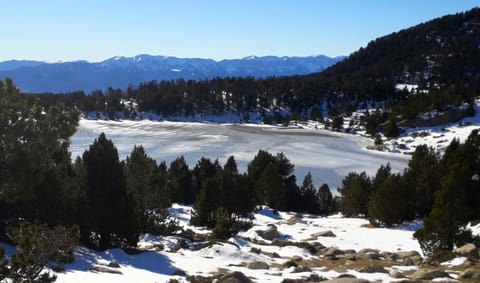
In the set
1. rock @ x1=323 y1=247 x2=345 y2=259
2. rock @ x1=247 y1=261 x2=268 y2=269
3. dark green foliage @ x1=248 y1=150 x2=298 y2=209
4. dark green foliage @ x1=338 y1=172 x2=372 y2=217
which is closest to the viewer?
rock @ x1=247 y1=261 x2=268 y2=269

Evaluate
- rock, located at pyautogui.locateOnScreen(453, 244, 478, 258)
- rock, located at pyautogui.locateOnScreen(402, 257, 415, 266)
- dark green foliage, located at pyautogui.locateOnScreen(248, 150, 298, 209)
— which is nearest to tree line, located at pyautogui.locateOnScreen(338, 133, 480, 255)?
rock, located at pyautogui.locateOnScreen(453, 244, 478, 258)

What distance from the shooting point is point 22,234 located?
9406 mm

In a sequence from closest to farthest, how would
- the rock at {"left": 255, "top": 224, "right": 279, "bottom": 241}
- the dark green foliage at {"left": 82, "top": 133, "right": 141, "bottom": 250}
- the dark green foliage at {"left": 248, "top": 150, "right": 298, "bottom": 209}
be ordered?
the dark green foliage at {"left": 82, "top": 133, "right": 141, "bottom": 250} → the rock at {"left": 255, "top": 224, "right": 279, "bottom": 241} → the dark green foliage at {"left": 248, "top": 150, "right": 298, "bottom": 209}

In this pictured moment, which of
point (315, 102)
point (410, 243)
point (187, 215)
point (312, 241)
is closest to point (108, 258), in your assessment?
point (312, 241)

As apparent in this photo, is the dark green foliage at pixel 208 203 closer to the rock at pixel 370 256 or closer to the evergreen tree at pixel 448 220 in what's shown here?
the rock at pixel 370 256

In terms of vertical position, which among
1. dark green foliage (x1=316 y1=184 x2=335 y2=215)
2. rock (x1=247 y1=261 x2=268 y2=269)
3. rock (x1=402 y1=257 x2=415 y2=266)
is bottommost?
dark green foliage (x1=316 y1=184 x2=335 y2=215)

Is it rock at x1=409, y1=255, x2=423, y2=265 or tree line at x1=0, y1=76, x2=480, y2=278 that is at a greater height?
tree line at x1=0, y1=76, x2=480, y2=278

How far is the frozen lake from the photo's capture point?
3684 inches

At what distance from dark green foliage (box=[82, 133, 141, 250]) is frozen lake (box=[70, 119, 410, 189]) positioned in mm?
55628

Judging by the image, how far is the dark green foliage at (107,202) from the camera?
946 inches

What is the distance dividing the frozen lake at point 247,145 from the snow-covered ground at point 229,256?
4153 cm

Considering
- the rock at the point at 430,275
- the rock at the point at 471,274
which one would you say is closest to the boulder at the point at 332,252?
the rock at the point at 430,275

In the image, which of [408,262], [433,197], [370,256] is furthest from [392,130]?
[408,262]

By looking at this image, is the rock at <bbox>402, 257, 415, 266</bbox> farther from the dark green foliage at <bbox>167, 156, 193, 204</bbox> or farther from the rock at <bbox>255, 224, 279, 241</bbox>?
the dark green foliage at <bbox>167, 156, 193, 204</bbox>
